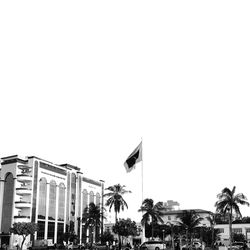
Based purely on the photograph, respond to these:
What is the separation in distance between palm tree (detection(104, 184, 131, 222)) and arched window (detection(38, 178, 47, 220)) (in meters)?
22.3

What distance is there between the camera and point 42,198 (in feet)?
295

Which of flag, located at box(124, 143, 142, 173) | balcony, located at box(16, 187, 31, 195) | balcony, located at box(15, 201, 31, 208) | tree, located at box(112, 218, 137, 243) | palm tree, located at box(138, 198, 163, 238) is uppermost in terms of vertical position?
balcony, located at box(16, 187, 31, 195)

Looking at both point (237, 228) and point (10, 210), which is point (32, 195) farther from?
point (237, 228)

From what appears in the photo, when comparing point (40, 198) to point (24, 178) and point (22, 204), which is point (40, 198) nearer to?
point (22, 204)

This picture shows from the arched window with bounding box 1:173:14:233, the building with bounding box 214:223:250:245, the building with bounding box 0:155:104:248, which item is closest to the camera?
the arched window with bounding box 1:173:14:233

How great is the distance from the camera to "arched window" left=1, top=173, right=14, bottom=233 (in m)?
84.6

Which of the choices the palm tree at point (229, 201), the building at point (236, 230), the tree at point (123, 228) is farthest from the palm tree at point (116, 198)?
the building at point (236, 230)

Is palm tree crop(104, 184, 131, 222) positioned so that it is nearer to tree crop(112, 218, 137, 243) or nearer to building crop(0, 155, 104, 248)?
tree crop(112, 218, 137, 243)

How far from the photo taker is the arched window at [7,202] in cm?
8462

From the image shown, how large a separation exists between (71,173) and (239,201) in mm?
49981

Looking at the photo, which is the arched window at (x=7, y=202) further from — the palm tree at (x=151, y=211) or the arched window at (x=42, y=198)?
the palm tree at (x=151, y=211)

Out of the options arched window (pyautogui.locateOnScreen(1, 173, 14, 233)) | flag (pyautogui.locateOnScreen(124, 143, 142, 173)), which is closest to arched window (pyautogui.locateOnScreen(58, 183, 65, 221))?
arched window (pyautogui.locateOnScreen(1, 173, 14, 233))

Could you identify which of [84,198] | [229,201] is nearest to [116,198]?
[229,201]

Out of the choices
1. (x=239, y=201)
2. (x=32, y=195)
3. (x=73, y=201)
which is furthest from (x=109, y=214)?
(x=239, y=201)
